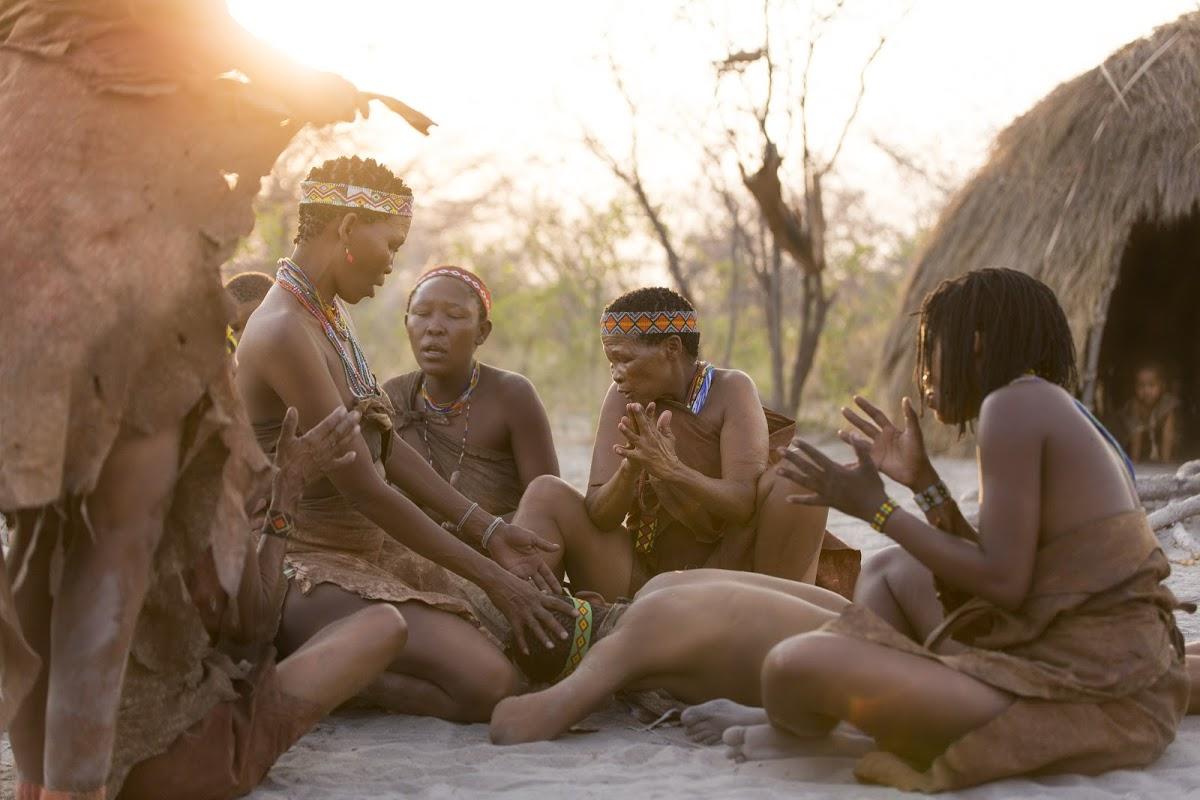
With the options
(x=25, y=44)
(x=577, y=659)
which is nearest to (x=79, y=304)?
(x=25, y=44)

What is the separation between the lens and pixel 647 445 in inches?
170

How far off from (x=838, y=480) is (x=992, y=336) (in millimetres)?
460

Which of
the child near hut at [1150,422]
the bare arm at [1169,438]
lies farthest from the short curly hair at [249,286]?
the bare arm at [1169,438]

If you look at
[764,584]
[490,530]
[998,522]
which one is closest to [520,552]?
[490,530]

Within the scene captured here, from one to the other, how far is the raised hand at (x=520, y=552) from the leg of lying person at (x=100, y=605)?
4.89 ft

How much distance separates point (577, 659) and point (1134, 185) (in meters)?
7.21

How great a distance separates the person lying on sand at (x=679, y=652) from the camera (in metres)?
3.54

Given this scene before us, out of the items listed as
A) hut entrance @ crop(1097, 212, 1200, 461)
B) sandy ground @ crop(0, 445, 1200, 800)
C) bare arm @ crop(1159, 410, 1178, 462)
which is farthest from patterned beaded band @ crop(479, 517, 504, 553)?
hut entrance @ crop(1097, 212, 1200, 461)

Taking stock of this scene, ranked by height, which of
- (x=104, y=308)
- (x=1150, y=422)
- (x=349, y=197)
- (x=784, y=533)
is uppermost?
(x=349, y=197)

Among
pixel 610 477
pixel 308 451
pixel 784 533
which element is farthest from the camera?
pixel 610 477

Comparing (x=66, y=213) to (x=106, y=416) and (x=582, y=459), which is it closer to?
(x=106, y=416)

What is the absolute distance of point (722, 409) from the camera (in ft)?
15.4

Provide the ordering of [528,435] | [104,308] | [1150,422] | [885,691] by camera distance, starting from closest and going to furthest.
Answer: [104,308] < [885,691] < [528,435] < [1150,422]

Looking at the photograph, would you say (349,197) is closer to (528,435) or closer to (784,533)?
(528,435)
